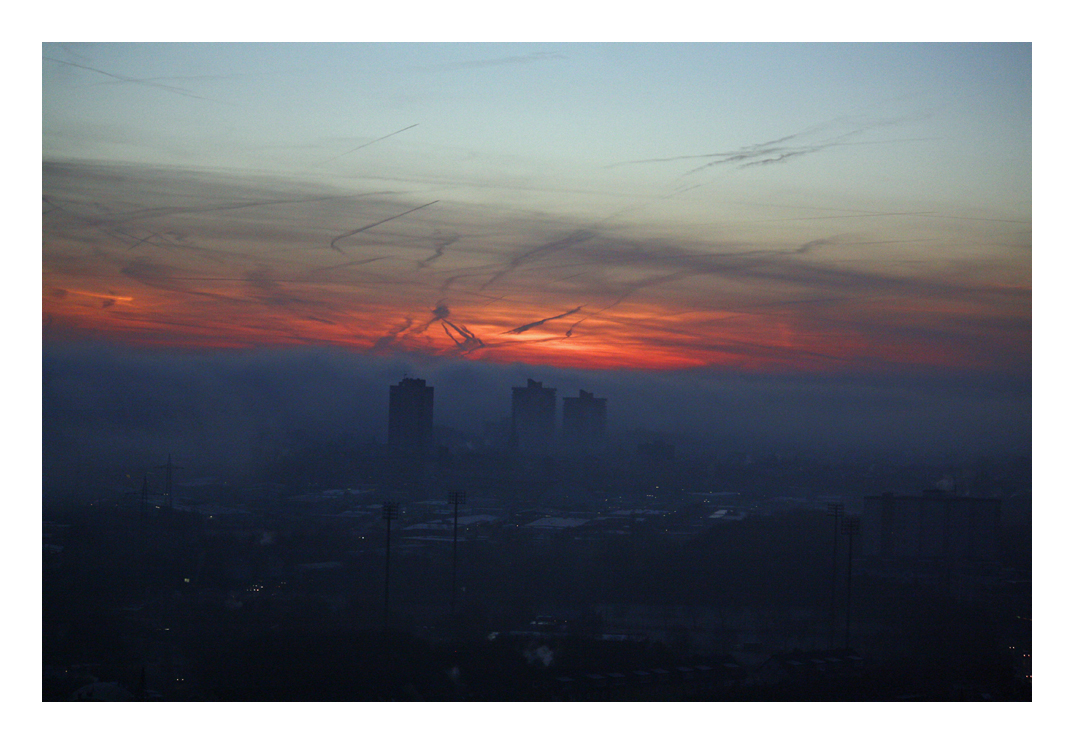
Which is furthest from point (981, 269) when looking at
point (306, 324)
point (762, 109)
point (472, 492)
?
point (306, 324)

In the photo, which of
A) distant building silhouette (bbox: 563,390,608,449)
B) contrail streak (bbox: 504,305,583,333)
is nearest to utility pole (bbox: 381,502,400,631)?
distant building silhouette (bbox: 563,390,608,449)

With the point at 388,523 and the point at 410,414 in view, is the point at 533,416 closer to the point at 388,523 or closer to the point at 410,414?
the point at 410,414

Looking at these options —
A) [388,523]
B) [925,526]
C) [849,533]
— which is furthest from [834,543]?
[388,523]

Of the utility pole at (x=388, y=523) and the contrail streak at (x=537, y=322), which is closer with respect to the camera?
the contrail streak at (x=537, y=322)

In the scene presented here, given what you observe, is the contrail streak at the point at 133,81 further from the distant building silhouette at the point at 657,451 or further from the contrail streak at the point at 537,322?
the distant building silhouette at the point at 657,451

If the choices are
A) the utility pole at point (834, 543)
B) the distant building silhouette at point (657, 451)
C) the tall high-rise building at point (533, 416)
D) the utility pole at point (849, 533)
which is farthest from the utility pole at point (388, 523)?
the utility pole at point (849, 533)

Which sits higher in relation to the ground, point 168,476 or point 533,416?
point 533,416

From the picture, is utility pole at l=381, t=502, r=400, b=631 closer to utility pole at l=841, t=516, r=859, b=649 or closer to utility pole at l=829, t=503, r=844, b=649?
utility pole at l=829, t=503, r=844, b=649
